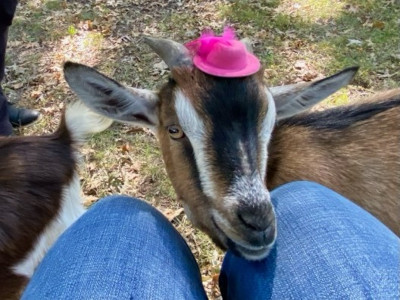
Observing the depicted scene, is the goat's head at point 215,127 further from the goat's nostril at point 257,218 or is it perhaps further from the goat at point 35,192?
Answer: the goat at point 35,192

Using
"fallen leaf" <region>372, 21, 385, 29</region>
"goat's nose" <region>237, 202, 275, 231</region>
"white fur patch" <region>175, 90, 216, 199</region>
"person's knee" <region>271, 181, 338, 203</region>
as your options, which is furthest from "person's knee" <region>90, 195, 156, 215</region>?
"fallen leaf" <region>372, 21, 385, 29</region>

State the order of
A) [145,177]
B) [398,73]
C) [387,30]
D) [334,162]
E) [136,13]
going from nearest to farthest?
[334,162]
[145,177]
[398,73]
[387,30]
[136,13]

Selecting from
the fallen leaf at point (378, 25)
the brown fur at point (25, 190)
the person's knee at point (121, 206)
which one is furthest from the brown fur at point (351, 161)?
the fallen leaf at point (378, 25)

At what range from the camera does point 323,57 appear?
4723 mm

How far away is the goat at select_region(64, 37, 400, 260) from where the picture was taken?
6.28 feet

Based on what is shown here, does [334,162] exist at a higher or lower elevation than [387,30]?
higher

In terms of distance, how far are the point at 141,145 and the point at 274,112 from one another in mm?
1902

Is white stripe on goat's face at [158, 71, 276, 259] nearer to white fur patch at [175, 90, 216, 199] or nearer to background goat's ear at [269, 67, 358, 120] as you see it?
white fur patch at [175, 90, 216, 199]

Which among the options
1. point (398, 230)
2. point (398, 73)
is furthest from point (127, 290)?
point (398, 73)

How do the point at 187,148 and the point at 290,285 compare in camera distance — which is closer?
the point at 290,285

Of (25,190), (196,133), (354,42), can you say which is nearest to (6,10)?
(25,190)

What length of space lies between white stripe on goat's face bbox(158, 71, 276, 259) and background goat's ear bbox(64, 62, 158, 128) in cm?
17

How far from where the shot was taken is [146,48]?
4.99 meters

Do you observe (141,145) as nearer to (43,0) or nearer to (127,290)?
(127,290)
